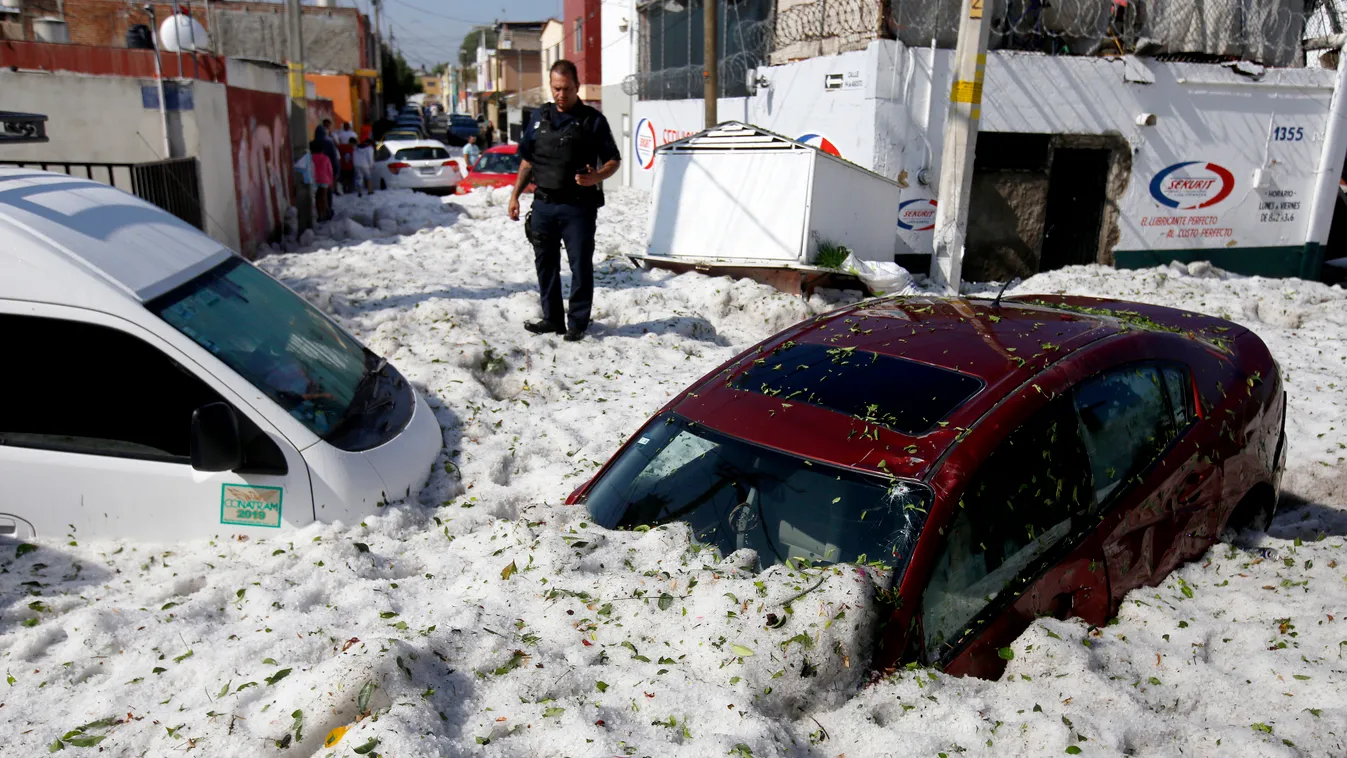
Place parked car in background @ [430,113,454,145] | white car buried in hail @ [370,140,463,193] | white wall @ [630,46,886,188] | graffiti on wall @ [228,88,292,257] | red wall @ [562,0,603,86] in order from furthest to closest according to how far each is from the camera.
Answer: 1. parked car in background @ [430,113,454,145]
2. red wall @ [562,0,603,86]
3. white car buried in hail @ [370,140,463,193]
4. white wall @ [630,46,886,188]
5. graffiti on wall @ [228,88,292,257]

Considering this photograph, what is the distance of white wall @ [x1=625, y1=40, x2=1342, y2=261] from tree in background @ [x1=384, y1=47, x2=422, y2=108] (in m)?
65.5

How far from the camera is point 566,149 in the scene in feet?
23.4

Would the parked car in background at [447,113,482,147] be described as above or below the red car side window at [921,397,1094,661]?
above

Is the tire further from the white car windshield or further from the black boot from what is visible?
the black boot

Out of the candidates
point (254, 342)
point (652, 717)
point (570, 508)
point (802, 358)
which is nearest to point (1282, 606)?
point (802, 358)

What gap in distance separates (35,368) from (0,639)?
3.73ft

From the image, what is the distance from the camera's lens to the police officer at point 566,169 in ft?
23.5

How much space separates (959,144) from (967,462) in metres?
8.81

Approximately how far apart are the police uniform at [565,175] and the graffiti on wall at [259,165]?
600 centimetres

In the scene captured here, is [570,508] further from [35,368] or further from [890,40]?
[890,40]

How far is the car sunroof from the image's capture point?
3.31 metres

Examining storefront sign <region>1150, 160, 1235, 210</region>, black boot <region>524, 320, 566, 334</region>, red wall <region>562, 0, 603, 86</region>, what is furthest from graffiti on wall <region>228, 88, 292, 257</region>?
red wall <region>562, 0, 603, 86</region>

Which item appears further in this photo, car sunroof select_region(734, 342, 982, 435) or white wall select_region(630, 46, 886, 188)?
white wall select_region(630, 46, 886, 188)

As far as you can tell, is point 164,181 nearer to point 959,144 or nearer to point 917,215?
point 959,144
